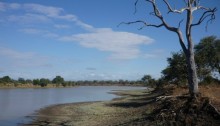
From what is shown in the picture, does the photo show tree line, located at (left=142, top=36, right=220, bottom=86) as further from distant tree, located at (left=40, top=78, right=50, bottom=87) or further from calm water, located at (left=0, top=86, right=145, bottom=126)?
distant tree, located at (left=40, top=78, right=50, bottom=87)

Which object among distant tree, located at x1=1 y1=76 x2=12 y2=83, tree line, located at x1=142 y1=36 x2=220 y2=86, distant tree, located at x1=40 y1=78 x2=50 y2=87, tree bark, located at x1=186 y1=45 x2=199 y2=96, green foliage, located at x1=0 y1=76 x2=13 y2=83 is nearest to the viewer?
tree bark, located at x1=186 y1=45 x2=199 y2=96

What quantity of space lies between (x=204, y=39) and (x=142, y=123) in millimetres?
39643

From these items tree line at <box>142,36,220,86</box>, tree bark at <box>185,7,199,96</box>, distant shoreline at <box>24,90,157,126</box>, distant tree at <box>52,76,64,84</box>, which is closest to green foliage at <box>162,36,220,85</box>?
tree line at <box>142,36,220,86</box>

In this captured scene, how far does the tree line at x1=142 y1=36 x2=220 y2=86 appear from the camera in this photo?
4581 centimetres

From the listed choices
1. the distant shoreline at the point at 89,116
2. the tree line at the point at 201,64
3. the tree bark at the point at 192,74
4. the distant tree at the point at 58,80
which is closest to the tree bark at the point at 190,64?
the tree bark at the point at 192,74

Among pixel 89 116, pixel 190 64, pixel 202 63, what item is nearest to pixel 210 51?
pixel 202 63

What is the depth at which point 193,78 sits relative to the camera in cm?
2038

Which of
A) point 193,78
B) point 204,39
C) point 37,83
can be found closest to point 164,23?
point 193,78

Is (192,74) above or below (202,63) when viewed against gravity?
below

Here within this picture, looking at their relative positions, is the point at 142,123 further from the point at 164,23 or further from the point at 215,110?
the point at 164,23

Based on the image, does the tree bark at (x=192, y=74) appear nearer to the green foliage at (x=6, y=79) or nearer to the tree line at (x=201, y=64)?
the tree line at (x=201, y=64)

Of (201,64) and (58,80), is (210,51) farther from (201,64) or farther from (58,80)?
(58,80)

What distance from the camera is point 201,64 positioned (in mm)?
46219

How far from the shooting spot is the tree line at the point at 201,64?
150ft
